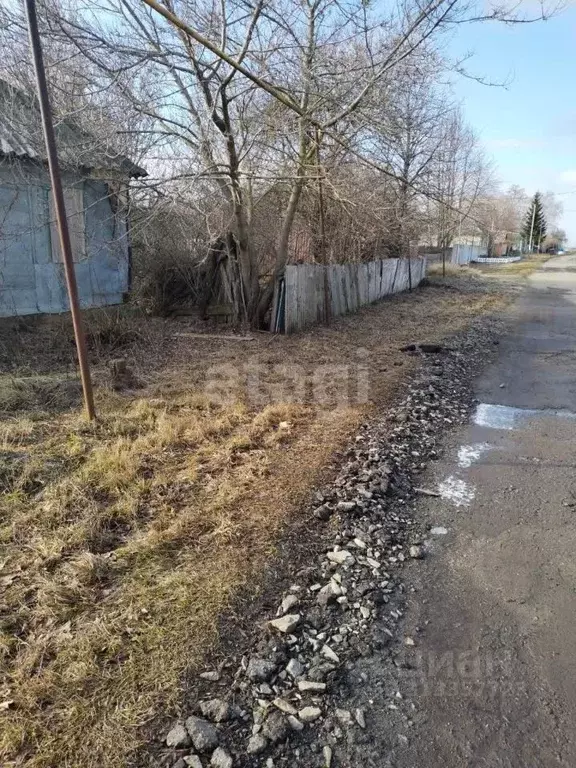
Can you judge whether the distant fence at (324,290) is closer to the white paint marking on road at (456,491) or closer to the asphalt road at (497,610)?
the asphalt road at (497,610)

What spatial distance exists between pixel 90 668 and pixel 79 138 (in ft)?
29.7

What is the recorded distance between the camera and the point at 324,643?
7.32 feet

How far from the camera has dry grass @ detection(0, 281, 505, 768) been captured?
1883 mm

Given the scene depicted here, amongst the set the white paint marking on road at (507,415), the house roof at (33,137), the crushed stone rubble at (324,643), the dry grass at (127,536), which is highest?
the house roof at (33,137)

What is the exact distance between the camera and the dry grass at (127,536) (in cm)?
188

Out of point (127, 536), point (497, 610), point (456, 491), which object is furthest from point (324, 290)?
point (497, 610)

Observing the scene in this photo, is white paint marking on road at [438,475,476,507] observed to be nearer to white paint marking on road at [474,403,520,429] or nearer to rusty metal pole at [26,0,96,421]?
white paint marking on road at [474,403,520,429]

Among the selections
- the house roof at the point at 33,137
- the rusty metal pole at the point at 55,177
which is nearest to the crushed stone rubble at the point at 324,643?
the rusty metal pole at the point at 55,177

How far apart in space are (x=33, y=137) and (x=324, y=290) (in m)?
6.27

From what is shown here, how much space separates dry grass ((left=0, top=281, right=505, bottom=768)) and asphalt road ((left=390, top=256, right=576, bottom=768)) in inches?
36.6

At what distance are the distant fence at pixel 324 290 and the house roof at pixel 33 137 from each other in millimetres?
3840

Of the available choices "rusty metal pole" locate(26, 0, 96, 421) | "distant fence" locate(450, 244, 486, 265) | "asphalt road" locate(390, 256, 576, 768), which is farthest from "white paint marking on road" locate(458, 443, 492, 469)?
"distant fence" locate(450, 244, 486, 265)

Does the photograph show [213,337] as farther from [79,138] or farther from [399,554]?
[399,554]

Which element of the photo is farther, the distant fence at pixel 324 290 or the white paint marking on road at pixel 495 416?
the distant fence at pixel 324 290
